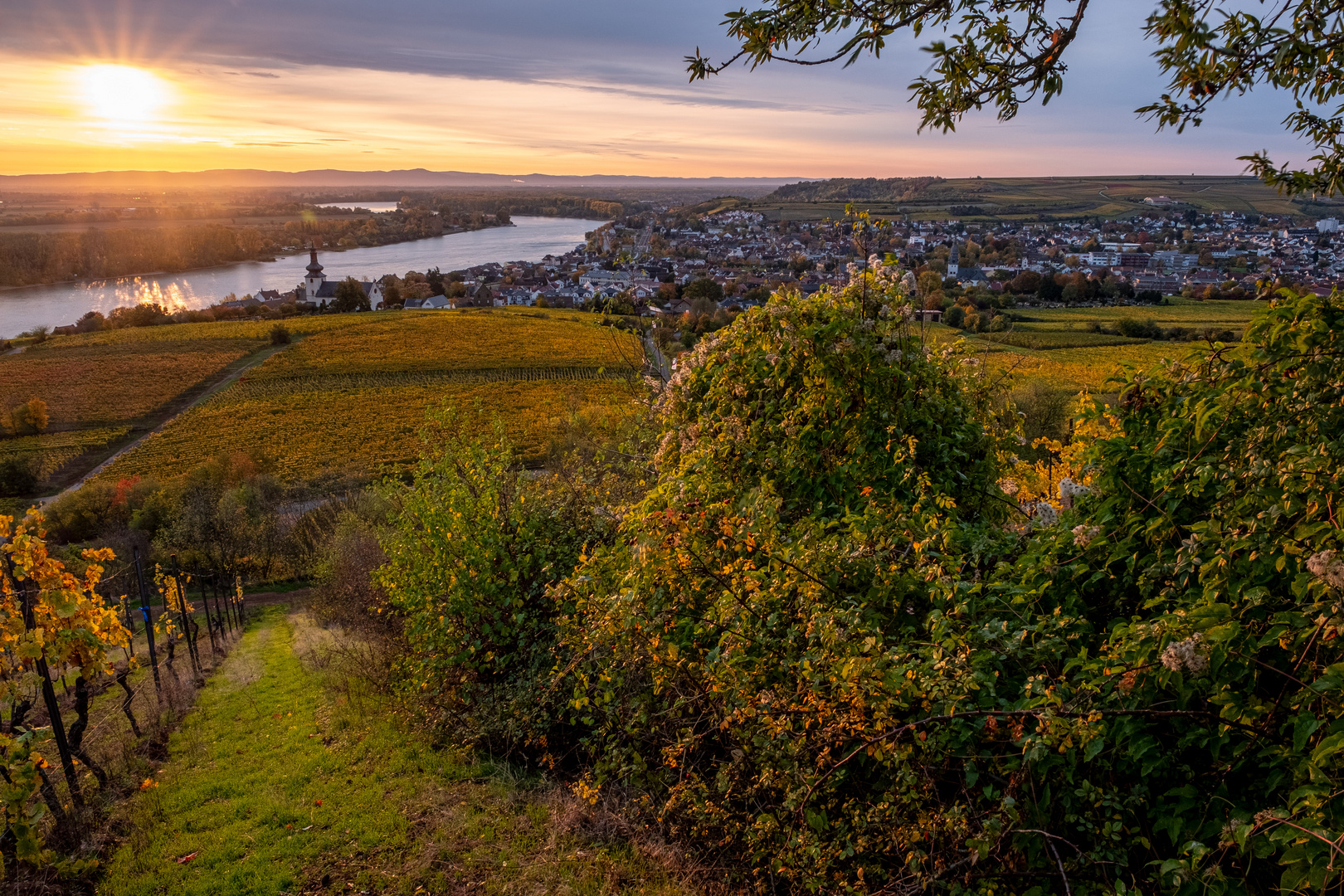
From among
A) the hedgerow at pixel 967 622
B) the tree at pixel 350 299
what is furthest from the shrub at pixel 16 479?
the tree at pixel 350 299

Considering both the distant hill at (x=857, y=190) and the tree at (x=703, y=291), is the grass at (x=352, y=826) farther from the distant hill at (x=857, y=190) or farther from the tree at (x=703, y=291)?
the distant hill at (x=857, y=190)

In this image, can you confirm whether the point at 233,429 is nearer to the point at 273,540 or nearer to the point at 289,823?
the point at 273,540

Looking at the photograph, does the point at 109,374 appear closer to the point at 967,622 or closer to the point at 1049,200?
the point at 967,622

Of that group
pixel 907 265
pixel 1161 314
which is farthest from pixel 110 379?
pixel 1161 314

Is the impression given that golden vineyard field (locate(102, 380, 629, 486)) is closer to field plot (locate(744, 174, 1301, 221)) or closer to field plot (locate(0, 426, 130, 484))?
field plot (locate(0, 426, 130, 484))

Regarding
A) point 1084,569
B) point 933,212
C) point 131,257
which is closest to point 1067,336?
point 1084,569

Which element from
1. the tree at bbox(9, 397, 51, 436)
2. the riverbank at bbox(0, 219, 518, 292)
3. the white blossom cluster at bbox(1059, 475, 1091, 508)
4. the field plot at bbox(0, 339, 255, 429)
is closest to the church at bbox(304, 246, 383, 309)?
the field plot at bbox(0, 339, 255, 429)
